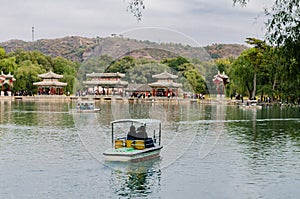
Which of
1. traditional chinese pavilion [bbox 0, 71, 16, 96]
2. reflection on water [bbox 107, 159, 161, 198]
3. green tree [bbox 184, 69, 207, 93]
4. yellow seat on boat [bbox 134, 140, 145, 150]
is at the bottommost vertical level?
reflection on water [bbox 107, 159, 161, 198]

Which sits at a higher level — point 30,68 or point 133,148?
point 30,68

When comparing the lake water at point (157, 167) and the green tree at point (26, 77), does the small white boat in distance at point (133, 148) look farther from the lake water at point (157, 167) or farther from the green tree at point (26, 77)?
the green tree at point (26, 77)

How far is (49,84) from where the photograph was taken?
3189 inches

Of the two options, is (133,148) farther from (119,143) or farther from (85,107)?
(85,107)

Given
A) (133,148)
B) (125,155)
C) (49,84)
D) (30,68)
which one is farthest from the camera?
(30,68)

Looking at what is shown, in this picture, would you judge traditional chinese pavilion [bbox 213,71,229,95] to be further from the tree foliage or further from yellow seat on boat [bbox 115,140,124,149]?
the tree foliage

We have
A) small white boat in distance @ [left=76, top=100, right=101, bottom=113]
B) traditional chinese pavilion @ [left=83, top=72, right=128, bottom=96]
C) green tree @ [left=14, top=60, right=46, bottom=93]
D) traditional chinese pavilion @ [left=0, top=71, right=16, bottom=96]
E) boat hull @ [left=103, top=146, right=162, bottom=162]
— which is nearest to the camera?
boat hull @ [left=103, top=146, right=162, bottom=162]

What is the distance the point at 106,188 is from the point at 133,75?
1408 centimetres

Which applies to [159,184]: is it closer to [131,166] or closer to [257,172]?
[131,166]

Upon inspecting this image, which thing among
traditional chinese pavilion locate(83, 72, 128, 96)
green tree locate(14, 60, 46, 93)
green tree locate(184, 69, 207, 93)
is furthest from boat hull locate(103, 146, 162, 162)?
green tree locate(14, 60, 46, 93)

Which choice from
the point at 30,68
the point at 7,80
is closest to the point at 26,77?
the point at 30,68

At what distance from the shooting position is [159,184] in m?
14.5

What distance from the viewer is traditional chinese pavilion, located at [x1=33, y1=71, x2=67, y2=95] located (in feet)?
267

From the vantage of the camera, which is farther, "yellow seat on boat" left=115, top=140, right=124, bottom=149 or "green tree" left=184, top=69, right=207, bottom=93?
"green tree" left=184, top=69, right=207, bottom=93
